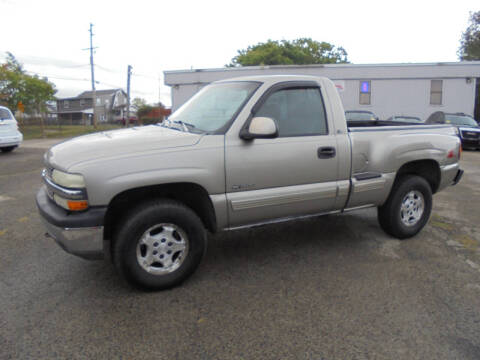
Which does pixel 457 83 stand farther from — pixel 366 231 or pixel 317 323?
pixel 317 323

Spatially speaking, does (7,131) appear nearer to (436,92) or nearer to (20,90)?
(436,92)

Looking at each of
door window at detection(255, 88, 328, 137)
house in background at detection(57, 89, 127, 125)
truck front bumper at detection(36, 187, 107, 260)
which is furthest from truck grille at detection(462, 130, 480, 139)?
house in background at detection(57, 89, 127, 125)

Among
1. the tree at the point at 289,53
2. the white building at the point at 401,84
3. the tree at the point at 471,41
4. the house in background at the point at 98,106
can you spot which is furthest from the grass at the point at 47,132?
the tree at the point at 471,41

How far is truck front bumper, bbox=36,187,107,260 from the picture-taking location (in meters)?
2.84

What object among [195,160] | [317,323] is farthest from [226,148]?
[317,323]

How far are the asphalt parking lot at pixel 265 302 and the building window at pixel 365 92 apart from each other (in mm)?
22525

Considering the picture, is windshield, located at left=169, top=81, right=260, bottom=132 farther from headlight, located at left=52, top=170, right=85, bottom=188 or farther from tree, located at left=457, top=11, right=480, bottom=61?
tree, located at left=457, top=11, right=480, bottom=61

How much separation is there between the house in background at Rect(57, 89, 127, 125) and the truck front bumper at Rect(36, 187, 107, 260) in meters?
68.9

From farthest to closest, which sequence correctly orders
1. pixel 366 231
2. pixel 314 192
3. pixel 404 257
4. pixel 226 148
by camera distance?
pixel 366 231 < pixel 404 257 < pixel 314 192 < pixel 226 148

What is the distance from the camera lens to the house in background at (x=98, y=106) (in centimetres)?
6925

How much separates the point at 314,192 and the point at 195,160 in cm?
127

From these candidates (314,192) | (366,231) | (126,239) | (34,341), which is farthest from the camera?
(366,231)

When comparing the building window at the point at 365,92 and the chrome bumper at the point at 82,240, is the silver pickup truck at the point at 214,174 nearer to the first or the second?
the chrome bumper at the point at 82,240

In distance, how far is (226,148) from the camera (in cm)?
330
